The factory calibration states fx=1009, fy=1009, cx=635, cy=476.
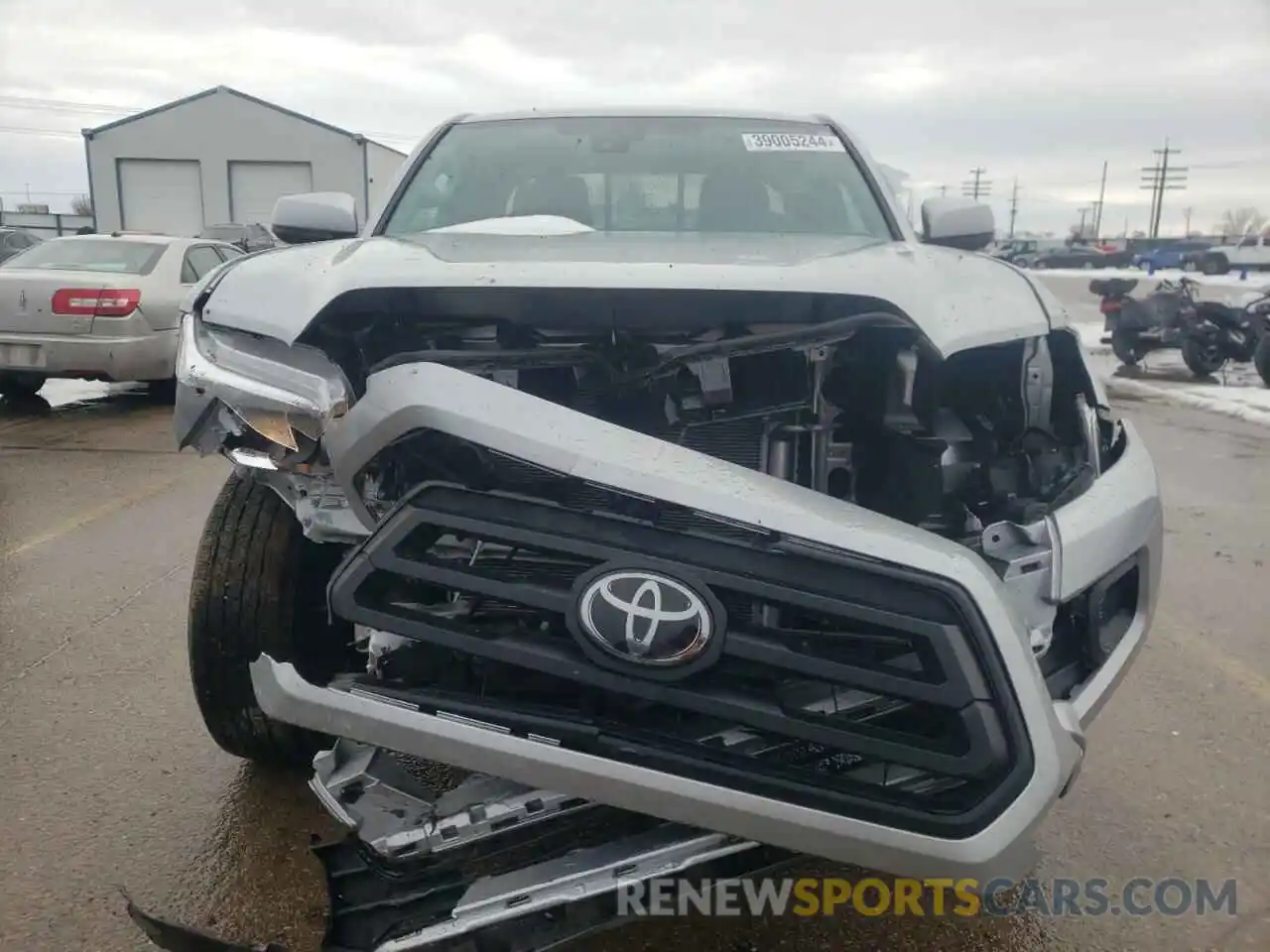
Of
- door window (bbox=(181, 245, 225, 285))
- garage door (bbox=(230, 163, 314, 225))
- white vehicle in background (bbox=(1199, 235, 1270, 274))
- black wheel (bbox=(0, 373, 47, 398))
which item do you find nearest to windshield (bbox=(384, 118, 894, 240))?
door window (bbox=(181, 245, 225, 285))

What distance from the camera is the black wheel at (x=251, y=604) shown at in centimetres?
229

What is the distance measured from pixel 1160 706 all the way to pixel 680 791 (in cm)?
236

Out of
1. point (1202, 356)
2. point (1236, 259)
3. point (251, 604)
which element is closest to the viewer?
point (251, 604)

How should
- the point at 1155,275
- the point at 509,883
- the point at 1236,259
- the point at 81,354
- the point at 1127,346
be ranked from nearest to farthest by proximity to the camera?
the point at 509,883
the point at 81,354
the point at 1127,346
the point at 1155,275
the point at 1236,259

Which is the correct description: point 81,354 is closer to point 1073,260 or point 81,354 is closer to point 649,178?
point 649,178

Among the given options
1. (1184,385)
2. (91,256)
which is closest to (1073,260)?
(1184,385)

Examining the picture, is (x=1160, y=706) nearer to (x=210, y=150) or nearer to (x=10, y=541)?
(x=10, y=541)

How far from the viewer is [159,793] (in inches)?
103

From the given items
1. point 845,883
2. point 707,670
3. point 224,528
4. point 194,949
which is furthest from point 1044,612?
point 224,528

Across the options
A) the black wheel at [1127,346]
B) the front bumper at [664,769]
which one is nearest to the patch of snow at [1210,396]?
the black wheel at [1127,346]

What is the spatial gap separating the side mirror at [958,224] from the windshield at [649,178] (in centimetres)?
20

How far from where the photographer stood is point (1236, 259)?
45.0 m

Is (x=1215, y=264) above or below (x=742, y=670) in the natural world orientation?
below

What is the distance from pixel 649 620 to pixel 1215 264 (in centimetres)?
5050
